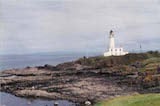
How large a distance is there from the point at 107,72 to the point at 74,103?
4211 cm

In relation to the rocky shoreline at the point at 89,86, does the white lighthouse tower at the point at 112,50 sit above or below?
above

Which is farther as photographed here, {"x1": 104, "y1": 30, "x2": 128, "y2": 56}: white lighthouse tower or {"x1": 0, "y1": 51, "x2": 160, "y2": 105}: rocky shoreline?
{"x1": 104, "y1": 30, "x2": 128, "y2": 56}: white lighthouse tower

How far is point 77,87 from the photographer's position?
264 feet

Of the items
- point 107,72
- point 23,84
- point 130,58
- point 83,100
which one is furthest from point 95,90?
point 130,58

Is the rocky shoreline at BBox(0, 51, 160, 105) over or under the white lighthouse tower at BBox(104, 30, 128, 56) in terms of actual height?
under

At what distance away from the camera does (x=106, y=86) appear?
265ft

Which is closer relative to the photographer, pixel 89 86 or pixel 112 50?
pixel 89 86

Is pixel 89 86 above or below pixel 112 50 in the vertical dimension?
below

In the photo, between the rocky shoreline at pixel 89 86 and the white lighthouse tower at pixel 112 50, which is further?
the white lighthouse tower at pixel 112 50

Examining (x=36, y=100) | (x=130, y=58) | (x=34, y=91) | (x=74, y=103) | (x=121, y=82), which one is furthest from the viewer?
(x=130, y=58)

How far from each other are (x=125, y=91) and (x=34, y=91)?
16709 millimetres

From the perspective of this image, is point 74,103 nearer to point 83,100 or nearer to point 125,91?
point 83,100

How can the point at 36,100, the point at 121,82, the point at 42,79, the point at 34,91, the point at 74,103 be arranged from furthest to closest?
1. the point at 42,79
2. the point at 121,82
3. the point at 34,91
4. the point at 36,100
5. the point at 74,103

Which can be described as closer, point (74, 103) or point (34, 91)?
point (74, 103)
